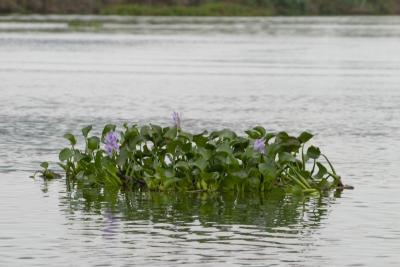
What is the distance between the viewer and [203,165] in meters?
21.2

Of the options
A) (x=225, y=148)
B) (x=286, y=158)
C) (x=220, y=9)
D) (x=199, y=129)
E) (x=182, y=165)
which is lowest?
(x=199, y=129)

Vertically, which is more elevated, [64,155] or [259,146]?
[259,146]

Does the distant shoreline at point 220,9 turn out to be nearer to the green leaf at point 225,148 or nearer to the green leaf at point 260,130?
the green leaf at point 260,130

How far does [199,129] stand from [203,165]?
11562 millimetres

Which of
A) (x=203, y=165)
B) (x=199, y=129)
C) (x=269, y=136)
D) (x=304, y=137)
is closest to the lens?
(x=203, y=165)

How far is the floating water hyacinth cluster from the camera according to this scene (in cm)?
2145

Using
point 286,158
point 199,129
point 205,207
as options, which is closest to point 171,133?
point 286,158

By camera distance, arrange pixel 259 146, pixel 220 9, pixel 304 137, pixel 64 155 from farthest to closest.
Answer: pixel 220 9
pixel 64 155
pixel 304 137
pixel 259 146

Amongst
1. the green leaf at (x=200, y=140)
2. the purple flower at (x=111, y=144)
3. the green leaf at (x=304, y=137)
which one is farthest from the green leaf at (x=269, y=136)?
the purple flower at (x=111, y=144)

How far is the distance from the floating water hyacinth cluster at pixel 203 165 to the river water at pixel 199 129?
0.38m

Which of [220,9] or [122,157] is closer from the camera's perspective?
[122,157]

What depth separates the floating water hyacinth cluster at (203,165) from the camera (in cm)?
2145

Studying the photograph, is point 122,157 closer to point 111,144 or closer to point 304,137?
point 111,144

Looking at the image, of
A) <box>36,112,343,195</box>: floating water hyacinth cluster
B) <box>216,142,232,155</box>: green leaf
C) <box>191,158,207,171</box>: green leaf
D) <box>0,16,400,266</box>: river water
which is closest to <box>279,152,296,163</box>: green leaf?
<box>36,112,343,195</box>: floating water hyacinth cluster
